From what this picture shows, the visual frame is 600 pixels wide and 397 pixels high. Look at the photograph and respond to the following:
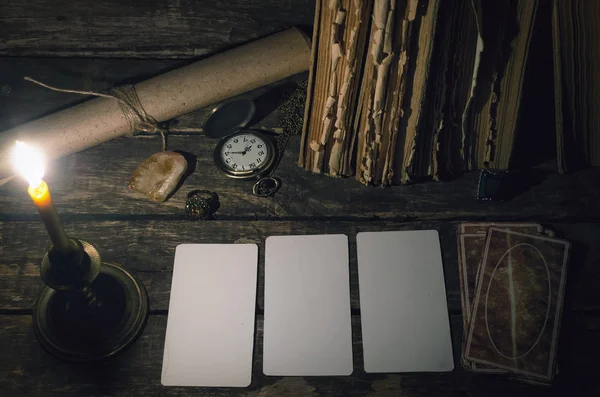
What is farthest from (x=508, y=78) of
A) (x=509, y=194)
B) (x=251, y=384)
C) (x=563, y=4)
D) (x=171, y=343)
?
(x=171, y=343)

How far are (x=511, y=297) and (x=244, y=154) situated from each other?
0.98m

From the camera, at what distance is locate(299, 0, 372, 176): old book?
123 cm

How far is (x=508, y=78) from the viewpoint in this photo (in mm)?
1389

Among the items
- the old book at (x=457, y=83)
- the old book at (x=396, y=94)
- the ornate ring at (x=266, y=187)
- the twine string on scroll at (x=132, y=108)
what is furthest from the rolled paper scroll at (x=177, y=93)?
the old book at (x=457, y=83)

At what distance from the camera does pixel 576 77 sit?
56.5 inches

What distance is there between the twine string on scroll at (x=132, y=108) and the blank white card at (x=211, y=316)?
18.2 inches

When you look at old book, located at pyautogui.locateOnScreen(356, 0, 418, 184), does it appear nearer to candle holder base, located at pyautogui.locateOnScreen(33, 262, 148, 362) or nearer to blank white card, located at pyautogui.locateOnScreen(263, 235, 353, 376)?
blank white card, located at pyautogui.locateOnScreen(263, 235, 353, 376)

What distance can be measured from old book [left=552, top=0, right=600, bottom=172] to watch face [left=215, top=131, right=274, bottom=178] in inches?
37.5

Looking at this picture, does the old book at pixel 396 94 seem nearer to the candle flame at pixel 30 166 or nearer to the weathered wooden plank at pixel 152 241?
the weathered wooden plank at pixel 152 241

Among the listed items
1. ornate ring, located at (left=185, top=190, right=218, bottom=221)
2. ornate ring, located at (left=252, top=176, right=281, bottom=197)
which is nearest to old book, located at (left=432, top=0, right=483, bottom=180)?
ornate ring, located at (left=252, top=176, right=281, bottom=197)

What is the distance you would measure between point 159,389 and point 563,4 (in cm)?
165

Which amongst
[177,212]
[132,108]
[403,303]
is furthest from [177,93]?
[403,303]

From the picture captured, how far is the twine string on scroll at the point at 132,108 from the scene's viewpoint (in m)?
1.65

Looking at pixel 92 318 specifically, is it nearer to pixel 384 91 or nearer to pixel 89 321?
pixel 89 321
